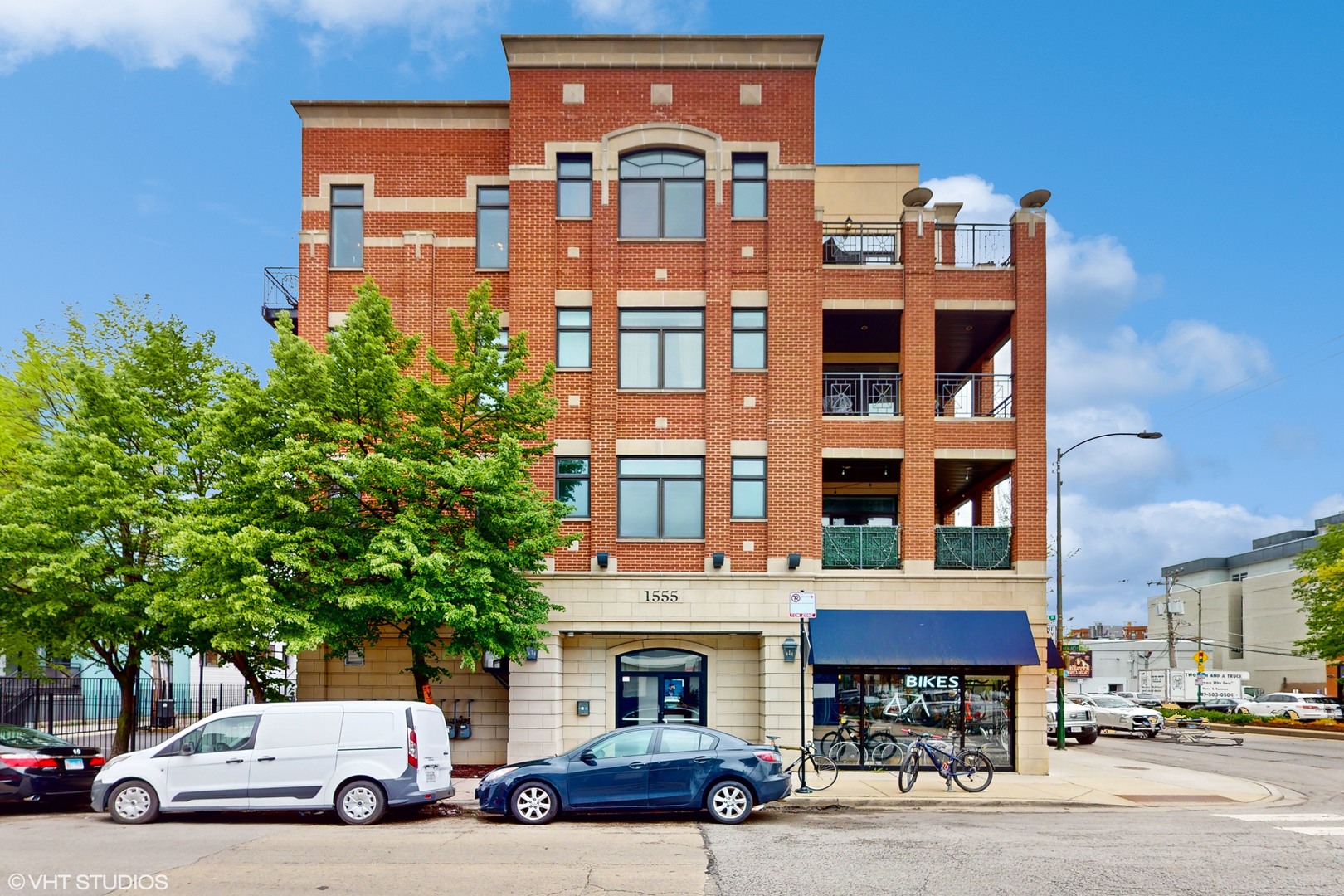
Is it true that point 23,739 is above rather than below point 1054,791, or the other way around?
above

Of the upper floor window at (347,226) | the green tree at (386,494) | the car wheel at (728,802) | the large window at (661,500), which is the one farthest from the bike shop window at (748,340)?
the car wheel at (728,802)

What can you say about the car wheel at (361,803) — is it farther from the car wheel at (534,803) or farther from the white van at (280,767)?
the car wheel at (534,803)

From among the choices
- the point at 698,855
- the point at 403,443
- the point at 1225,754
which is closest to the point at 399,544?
the point at 403,443

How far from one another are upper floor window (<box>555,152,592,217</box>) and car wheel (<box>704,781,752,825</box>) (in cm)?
1374

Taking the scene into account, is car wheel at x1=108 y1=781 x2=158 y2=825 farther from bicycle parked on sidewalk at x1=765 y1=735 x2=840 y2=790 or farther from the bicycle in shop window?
the bicycle in shop window

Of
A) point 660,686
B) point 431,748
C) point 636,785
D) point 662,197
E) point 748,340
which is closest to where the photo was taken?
point 636,785

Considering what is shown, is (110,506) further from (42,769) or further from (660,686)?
(660,686)

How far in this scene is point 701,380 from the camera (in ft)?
79.4

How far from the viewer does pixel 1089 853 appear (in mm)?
12953

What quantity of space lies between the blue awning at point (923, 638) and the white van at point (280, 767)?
31.2 ft

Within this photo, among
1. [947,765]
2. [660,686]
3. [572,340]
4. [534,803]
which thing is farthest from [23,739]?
[947,765]

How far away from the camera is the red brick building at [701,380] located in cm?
2330

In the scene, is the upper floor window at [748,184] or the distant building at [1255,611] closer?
the upper floor window at [748,184]

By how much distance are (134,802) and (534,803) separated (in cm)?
576
